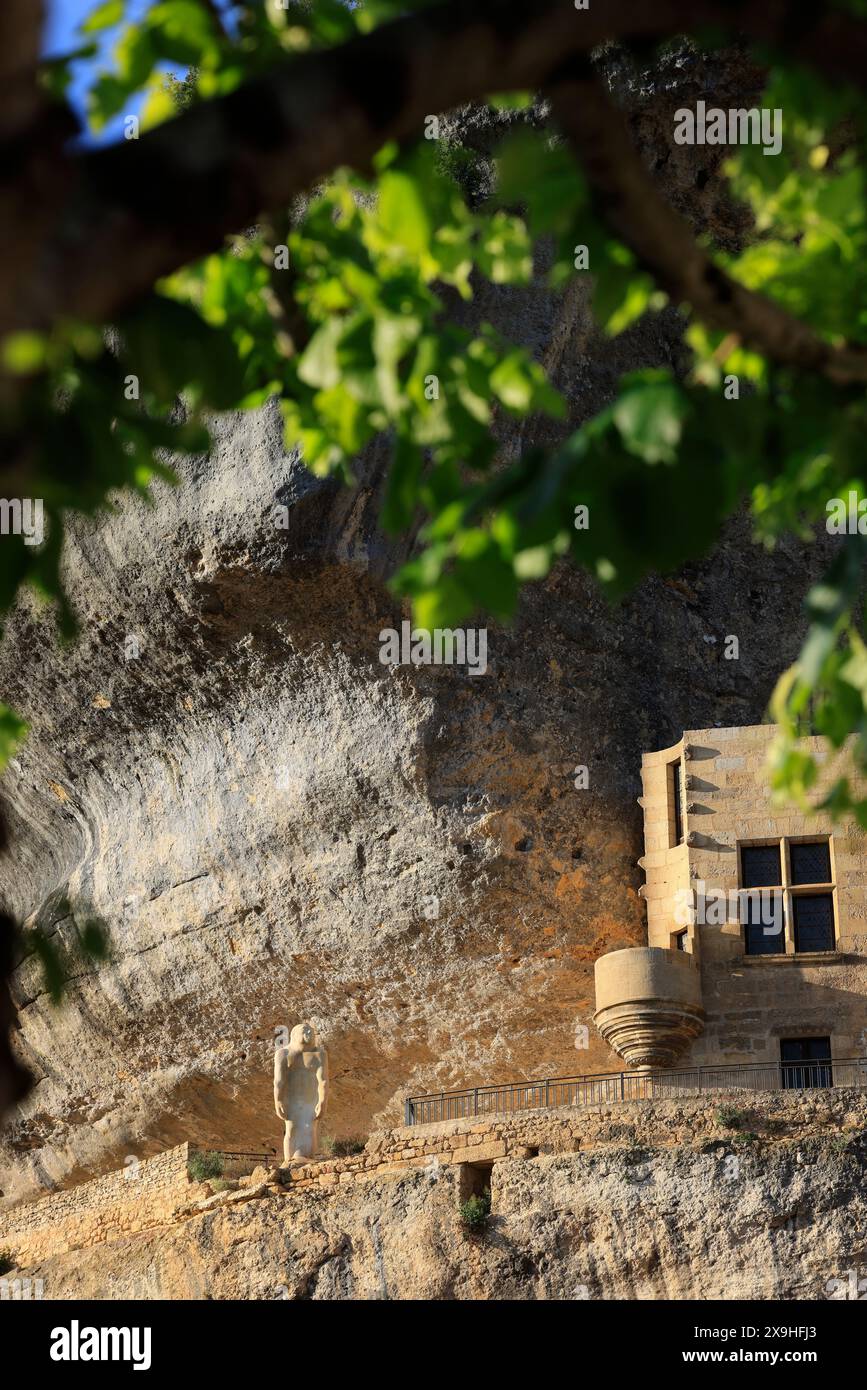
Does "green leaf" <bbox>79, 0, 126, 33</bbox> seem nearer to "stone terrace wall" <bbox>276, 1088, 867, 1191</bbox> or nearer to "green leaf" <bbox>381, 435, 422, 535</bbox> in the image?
"green leaf" <bbox>381, 435, 422, 535</bbox>

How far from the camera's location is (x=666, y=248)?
520 centimetres

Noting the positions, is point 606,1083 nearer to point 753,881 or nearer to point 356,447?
point 753,881

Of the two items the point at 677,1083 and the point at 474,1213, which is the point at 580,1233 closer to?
the point at 474,1213

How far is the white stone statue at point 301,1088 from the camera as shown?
2166 centimetres

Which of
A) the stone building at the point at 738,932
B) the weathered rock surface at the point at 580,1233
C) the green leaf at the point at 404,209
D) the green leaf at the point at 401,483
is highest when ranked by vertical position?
the stone building at the point at 738,932

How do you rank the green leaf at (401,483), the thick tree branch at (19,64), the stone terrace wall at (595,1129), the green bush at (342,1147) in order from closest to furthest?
the thick tree branch at (19,64)
the green leaf at (401,483)
the stone terrace wall at (595,1129)
the green bush at (342,1147)

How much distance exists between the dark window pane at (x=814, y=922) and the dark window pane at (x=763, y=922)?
0.23 m

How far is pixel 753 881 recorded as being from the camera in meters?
21.8

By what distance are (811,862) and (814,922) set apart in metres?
0.74

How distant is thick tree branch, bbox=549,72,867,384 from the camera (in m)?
4.93

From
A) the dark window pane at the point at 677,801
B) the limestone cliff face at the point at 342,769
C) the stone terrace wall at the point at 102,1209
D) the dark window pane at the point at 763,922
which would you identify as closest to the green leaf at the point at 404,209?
the dark window pane at the point at 763,922

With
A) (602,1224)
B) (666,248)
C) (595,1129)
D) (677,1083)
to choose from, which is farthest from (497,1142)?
(666,248)

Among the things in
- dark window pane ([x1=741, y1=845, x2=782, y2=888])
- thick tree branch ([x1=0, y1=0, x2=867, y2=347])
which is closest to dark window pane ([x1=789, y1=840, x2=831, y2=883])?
dark window pane ([x1=741, y1=845, x2=782, y2=888])

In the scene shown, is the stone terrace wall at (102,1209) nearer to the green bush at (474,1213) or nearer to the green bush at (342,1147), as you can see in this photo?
the green bush at (342,1147)
